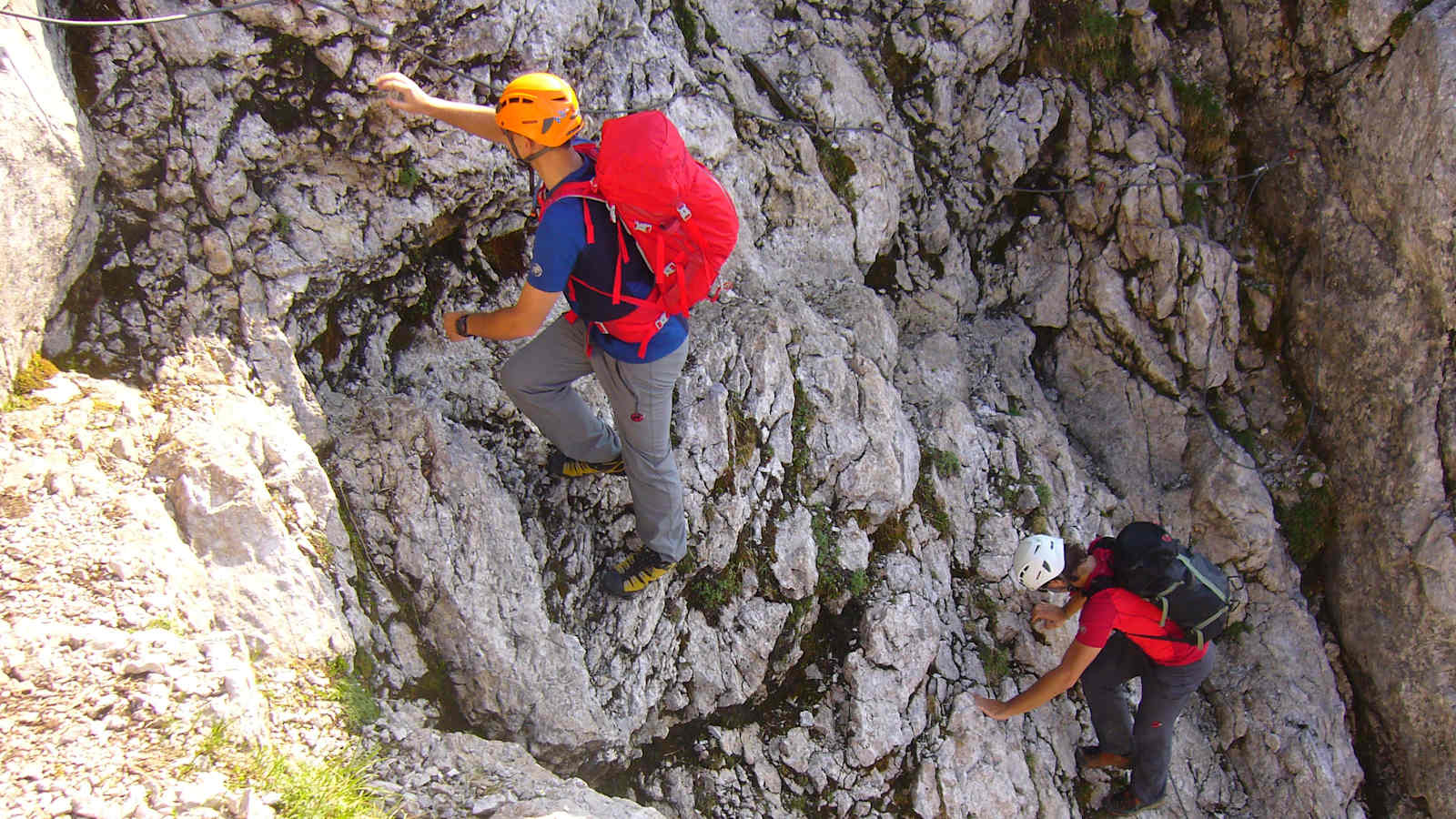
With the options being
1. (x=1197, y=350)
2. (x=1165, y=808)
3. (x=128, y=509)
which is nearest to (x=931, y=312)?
(x=1197, y=350)

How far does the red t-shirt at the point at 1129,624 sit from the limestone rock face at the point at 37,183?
25.8ft

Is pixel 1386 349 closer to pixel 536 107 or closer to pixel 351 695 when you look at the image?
pixel 536 107

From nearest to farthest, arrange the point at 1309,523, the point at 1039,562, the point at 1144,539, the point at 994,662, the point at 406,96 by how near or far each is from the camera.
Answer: the point at 406,96
the point at 1144,539
the point at 1039,562
the point at 994,662
the point at 1309,523

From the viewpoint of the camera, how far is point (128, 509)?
462cm

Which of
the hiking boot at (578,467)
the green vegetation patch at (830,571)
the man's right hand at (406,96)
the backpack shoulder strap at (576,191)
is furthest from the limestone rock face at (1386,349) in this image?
the man's right hand at (406,96)

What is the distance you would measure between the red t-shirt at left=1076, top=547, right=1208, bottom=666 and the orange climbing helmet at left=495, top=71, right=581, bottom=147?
5.79 metres

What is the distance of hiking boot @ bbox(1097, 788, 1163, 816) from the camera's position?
8.26 m

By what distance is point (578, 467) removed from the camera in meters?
6.86

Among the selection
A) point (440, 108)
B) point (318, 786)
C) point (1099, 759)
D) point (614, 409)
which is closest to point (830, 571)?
point (614, 409)

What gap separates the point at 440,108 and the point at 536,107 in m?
1.22

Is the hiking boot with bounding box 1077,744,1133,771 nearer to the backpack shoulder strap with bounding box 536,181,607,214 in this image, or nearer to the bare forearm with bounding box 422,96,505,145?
the backpack shoulder strap with bounding box 536,181,607,214

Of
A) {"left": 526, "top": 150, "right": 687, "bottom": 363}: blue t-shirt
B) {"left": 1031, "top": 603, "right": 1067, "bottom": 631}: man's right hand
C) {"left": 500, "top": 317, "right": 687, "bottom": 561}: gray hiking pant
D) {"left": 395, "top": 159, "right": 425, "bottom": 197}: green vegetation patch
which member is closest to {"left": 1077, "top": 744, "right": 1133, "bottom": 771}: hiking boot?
{"left": 1031, "top": 603, "right": 1067, "bottom": 631}: man's right hand

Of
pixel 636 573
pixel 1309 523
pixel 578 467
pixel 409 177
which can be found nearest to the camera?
pixel 409 177

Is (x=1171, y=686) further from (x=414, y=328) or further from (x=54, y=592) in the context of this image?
(x=54, y=592)
